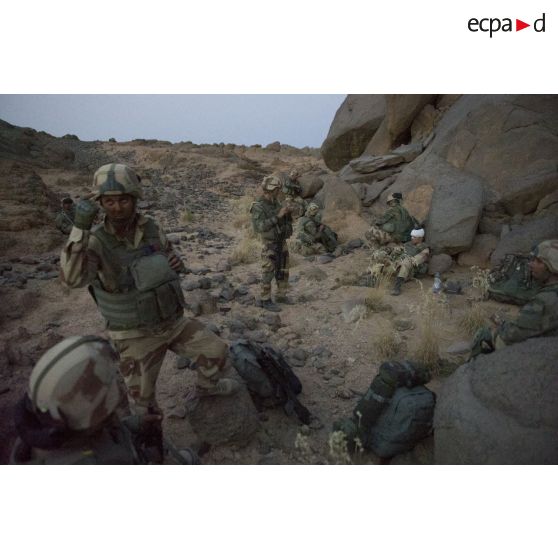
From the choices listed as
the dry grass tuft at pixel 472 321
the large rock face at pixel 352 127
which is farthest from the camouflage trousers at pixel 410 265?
the large rock face at pixel 352 127

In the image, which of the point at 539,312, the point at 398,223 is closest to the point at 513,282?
the point at 398,223

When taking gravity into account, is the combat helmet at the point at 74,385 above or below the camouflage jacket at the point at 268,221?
below

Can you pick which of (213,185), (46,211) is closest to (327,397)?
(46,211)

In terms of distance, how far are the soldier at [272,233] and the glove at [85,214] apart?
304 cm

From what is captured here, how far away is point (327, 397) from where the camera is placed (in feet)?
11.5

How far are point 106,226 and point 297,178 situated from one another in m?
9.51

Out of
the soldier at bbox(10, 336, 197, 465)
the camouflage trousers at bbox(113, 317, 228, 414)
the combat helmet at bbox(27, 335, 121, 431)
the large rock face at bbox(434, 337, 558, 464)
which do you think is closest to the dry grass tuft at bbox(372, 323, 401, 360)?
the large rock face at bbox(434, 337, 558, 464)

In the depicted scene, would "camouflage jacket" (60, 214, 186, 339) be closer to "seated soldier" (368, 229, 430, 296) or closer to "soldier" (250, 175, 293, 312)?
"soldier" (250, 175, 293, 312)

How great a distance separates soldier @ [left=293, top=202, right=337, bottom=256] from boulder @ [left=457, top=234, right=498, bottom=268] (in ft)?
7.68

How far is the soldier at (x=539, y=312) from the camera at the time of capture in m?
2.45

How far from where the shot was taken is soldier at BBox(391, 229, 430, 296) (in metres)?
5.81

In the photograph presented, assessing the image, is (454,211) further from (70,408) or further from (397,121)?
(70,408)

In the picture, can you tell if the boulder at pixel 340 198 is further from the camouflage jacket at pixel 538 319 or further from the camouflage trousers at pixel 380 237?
the camouflage jacket at pixel 538 319

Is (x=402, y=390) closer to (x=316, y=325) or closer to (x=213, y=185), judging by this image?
(x=316, y=325)
